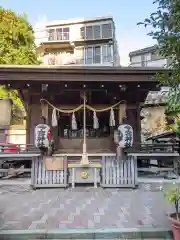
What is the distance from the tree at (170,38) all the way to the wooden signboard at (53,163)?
4.91 m

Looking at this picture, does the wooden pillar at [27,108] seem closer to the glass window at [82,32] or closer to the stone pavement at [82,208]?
the stone pavement at [82,208]

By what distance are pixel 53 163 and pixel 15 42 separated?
636 inches

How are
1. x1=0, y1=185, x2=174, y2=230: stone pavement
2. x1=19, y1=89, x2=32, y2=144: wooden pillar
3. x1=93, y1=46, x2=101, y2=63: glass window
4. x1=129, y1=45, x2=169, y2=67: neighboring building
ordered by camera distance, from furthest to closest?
x1=93, y1=46, x2=101, y2=63: glass window < x1=129, y1=45, x2=169, y2=67: neighboring building < x1=19, y1=89, x2=32, y2=144: wooden pillar < x1=0, y1=185, x2=174, y2=230: stone pavement

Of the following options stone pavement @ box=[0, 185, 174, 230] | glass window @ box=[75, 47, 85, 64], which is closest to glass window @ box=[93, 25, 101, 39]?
glass window @ box=[75, 47, 85, 64]

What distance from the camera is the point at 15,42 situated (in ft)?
67.3

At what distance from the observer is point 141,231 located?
3885mm

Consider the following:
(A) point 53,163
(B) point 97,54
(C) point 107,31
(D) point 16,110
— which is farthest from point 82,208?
(C) point 107,31

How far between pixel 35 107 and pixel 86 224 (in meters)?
7.82

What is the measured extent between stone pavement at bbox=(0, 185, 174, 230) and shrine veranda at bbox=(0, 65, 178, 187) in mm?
534

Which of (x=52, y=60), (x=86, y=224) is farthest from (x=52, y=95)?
(x=52, y=60)

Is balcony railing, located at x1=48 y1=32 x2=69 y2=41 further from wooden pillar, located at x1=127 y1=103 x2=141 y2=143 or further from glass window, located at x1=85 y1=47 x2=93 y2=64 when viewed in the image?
wooden pillar, located at x1=127 y1=103 x2=141 y2=143

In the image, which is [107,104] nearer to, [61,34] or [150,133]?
[150,133]

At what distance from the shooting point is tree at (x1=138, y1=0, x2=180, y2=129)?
3.23 metres

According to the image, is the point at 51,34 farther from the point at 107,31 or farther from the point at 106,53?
the point at 106,53
